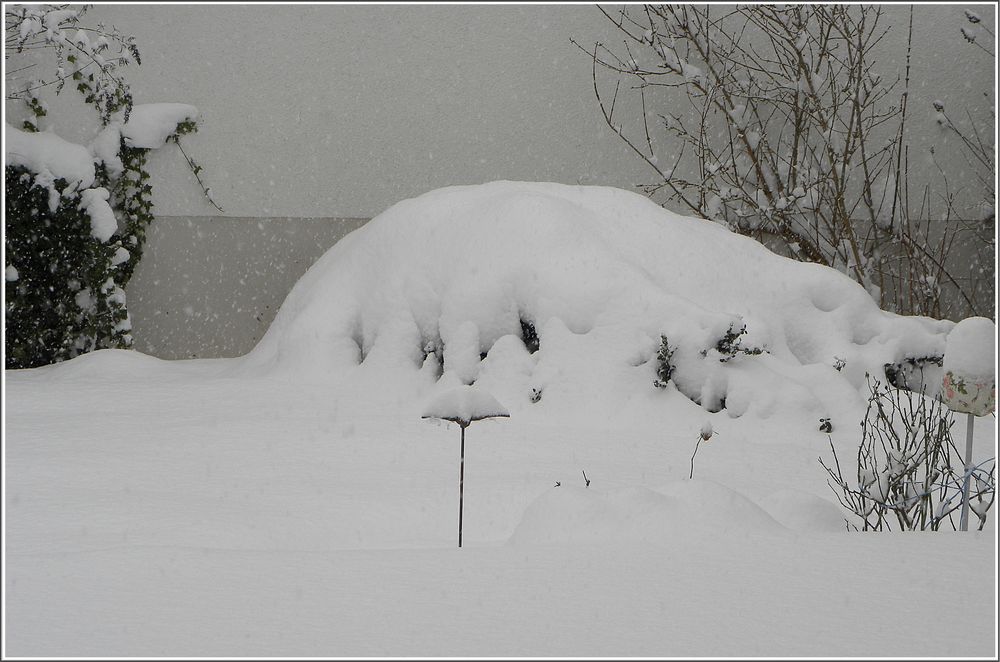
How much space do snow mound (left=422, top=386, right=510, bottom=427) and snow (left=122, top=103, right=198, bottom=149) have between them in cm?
449

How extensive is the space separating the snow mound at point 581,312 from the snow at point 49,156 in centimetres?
179

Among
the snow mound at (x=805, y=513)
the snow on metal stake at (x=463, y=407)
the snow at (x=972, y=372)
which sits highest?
the snow at (x=972, y=372)

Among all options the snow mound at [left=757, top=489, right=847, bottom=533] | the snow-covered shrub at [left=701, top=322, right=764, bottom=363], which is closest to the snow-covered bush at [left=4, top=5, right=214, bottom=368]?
the snow-covered shrub at [left=701, top=322, right=764, bottom=363]

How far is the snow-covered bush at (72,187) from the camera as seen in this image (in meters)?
5.52

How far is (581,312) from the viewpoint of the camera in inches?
166

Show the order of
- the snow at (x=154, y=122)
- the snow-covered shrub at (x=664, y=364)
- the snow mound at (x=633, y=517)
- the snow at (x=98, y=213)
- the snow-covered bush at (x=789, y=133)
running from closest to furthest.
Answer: the snow mound at (x=633, y=517)
the snow-covered shrub at (x=664, y=364)
the snow at (x=98, y=213)
the snow at (x=154, y=122)
the snow-covered bush at (x=789, y=133)

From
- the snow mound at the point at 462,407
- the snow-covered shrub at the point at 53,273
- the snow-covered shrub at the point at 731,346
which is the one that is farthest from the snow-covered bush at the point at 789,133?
the snow mound at the point at 462,407

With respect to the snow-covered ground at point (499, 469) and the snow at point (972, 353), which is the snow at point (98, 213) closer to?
the snow-covered ground at point (499, 469)

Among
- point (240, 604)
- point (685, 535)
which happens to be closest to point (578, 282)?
point (685, 535)

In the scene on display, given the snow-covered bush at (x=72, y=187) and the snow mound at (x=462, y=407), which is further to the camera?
the snow-covered bush at (x=72, y=187)

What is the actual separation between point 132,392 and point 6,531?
2.22 m

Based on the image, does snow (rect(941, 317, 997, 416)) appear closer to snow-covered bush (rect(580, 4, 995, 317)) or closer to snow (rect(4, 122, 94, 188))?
snow-covered bush (rect(580, 4, 995, 317))

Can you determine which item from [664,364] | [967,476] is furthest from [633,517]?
[664,364]

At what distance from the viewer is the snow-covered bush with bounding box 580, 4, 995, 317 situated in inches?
247
